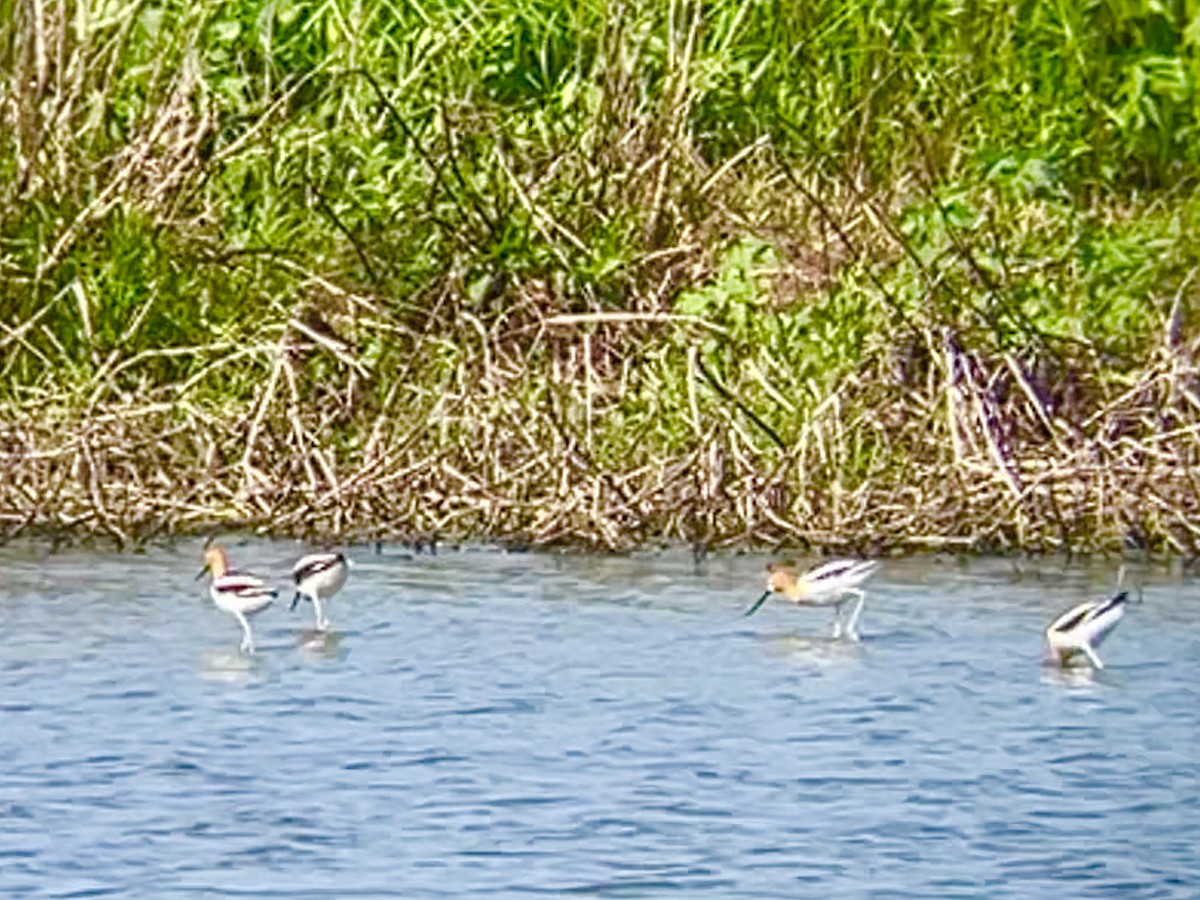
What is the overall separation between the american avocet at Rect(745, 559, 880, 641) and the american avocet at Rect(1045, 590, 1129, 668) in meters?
0.79

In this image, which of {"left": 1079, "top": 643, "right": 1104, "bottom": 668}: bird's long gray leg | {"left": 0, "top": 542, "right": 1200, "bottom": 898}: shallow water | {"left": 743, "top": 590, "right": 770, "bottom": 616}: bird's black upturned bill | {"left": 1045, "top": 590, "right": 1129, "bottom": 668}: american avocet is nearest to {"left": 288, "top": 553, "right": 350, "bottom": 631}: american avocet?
{"left": 0, "top": 542, "right": 1200, "bottom": 898}: shallow water

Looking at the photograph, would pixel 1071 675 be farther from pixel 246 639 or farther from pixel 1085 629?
pixel 246 639

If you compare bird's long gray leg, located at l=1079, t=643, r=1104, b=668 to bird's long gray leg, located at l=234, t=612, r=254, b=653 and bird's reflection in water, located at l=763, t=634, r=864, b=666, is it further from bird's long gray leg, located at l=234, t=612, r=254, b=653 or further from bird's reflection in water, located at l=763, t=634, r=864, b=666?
bird's long gray leg, located at l=234, t=612, r=254, b=653

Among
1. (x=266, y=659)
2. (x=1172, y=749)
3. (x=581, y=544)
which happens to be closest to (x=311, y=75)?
(x=581, y=544)

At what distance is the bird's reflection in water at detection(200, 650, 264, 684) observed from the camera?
37.8 feet

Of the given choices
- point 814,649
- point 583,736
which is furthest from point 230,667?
point 814,649

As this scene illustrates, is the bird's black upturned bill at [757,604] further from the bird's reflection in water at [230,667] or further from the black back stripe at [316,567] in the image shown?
the bird's reflection in water at [230,667]

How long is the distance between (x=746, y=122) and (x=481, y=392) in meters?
2.43

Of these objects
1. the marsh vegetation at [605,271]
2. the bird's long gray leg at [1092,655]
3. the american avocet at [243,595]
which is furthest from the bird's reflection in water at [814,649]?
the american avocet at [243,595]

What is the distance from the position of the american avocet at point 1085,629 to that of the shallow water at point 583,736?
11cm

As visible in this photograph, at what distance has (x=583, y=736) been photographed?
10586mm

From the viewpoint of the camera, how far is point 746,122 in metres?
16.3

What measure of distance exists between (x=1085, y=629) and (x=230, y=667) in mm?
2504

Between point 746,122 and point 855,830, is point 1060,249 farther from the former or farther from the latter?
point 855,830
